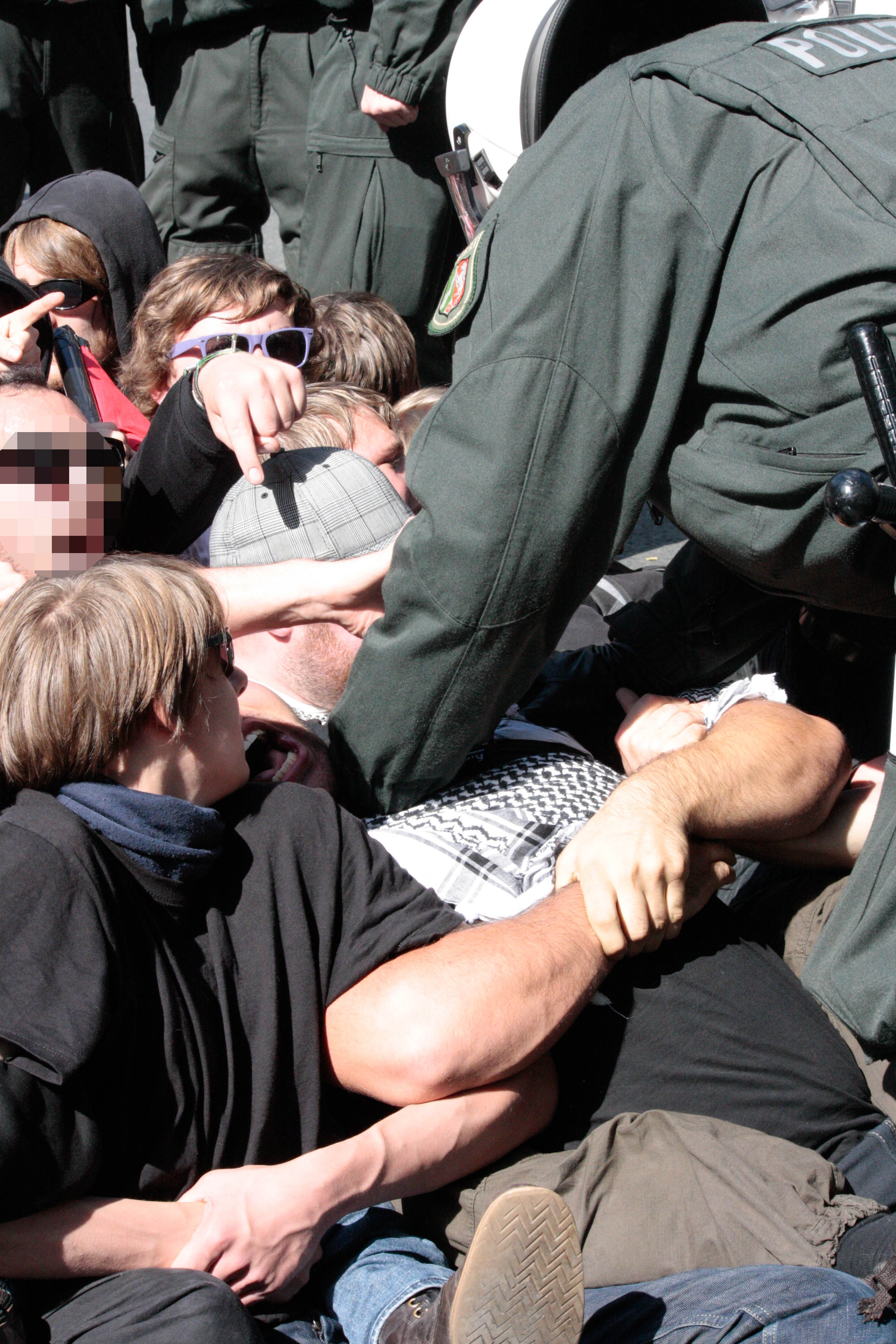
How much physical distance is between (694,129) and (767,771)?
0.96 meters

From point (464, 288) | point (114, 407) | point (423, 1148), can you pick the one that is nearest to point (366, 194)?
point (114, 407)

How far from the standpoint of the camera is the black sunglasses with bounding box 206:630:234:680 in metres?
1.66

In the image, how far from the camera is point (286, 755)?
1958mm

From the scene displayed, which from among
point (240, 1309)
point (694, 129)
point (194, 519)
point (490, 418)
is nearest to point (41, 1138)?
point (240, 1309)

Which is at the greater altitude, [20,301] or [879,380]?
[879,380]

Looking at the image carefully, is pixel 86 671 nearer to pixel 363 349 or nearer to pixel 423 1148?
pixel 423 1148

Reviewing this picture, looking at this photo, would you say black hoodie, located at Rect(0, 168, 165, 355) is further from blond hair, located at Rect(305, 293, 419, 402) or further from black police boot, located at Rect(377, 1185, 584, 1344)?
black police boot, located at Rect(377, 1185, 584, 1344)

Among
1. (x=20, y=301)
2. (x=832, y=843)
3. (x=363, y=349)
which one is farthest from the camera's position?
(x=363, y=349)

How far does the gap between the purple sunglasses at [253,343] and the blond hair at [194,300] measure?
0.05 meters

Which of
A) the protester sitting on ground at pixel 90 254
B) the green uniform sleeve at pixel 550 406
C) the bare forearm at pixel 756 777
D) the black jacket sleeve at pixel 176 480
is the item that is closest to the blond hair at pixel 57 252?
the protester sitting on ground at pixel 90 254

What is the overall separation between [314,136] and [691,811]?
10.1ft

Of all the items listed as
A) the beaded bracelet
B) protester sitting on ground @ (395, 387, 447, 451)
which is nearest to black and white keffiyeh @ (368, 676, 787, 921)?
protester sitting on ground @ (395, 387, 447, 451)

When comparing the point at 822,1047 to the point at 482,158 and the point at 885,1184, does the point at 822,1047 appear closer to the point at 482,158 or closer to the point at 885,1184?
the point at 885,1184

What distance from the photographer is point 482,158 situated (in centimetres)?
245
